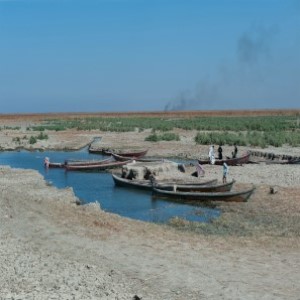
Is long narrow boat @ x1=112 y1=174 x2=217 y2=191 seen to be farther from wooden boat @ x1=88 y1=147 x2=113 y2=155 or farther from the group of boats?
wooden boat @ x1=88 y1=147 x2=113 y2=155

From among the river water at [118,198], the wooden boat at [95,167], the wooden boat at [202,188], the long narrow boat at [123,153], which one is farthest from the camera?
the long narrow boat at [123,153]

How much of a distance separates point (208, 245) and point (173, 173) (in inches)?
639

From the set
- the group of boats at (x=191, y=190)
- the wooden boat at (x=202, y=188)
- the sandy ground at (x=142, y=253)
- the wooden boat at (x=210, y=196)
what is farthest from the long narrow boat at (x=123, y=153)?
the sandy ground at (x=142, y=253)

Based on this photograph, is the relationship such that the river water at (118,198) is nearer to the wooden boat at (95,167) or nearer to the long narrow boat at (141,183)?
the long narrow boat at (141,183)

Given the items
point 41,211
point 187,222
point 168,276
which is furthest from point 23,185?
point 168,276

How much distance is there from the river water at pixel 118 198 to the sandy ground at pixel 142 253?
165 cm

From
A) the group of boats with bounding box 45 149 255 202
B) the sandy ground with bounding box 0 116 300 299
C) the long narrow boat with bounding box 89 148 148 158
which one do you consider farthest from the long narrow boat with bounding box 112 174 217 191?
the long narrow boat with bounding box 89 148 148 158

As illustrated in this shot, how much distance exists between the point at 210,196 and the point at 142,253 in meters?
11.1

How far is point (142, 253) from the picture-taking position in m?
15.3

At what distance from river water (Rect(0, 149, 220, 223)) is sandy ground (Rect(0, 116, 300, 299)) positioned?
165 centimetres

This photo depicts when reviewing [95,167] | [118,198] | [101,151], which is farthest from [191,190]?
[101,151]

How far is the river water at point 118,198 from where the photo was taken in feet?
77.1

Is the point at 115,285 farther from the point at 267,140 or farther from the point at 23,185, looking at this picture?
the point at 267,140

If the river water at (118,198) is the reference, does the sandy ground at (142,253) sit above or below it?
above
